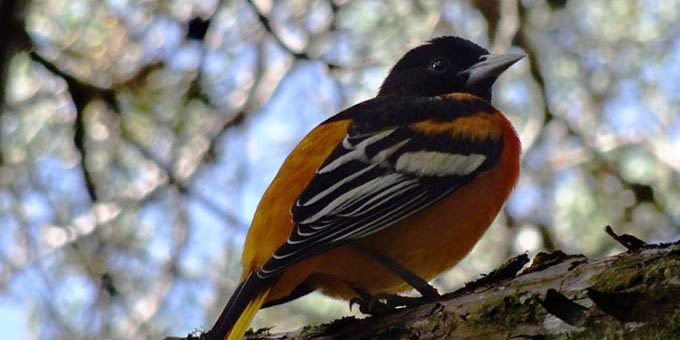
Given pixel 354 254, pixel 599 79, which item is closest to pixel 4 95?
pixel 354 254

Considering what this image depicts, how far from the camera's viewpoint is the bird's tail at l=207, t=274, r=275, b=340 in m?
3.36

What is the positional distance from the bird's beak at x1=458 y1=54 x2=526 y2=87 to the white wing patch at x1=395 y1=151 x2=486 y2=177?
1.01m

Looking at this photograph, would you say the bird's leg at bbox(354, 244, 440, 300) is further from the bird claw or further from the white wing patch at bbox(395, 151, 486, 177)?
the white wing patch at bbox(395, 151, 486, 177)

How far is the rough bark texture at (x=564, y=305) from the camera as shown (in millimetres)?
2664

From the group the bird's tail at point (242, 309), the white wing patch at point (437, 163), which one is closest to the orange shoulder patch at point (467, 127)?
the white wing patch at point (437, 163)

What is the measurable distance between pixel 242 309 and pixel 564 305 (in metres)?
1.11

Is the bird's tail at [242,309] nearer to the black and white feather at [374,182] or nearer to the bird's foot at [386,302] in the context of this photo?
the black and white feather at [374,182]

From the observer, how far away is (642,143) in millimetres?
7305

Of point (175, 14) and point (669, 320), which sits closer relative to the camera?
point (669, 320)

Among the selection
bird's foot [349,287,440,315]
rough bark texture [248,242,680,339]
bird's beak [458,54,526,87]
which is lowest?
rough bark texture [248,242,680,339]

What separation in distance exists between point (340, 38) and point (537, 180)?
5.68ft

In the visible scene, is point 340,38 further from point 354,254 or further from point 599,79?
point 354,254

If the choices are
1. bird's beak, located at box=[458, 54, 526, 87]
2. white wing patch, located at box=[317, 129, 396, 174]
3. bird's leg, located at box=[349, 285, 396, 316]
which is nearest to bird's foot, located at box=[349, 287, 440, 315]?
bird's leg, located at box=[349, 285, 396, 316]

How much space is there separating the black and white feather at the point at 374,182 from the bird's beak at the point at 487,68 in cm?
87
